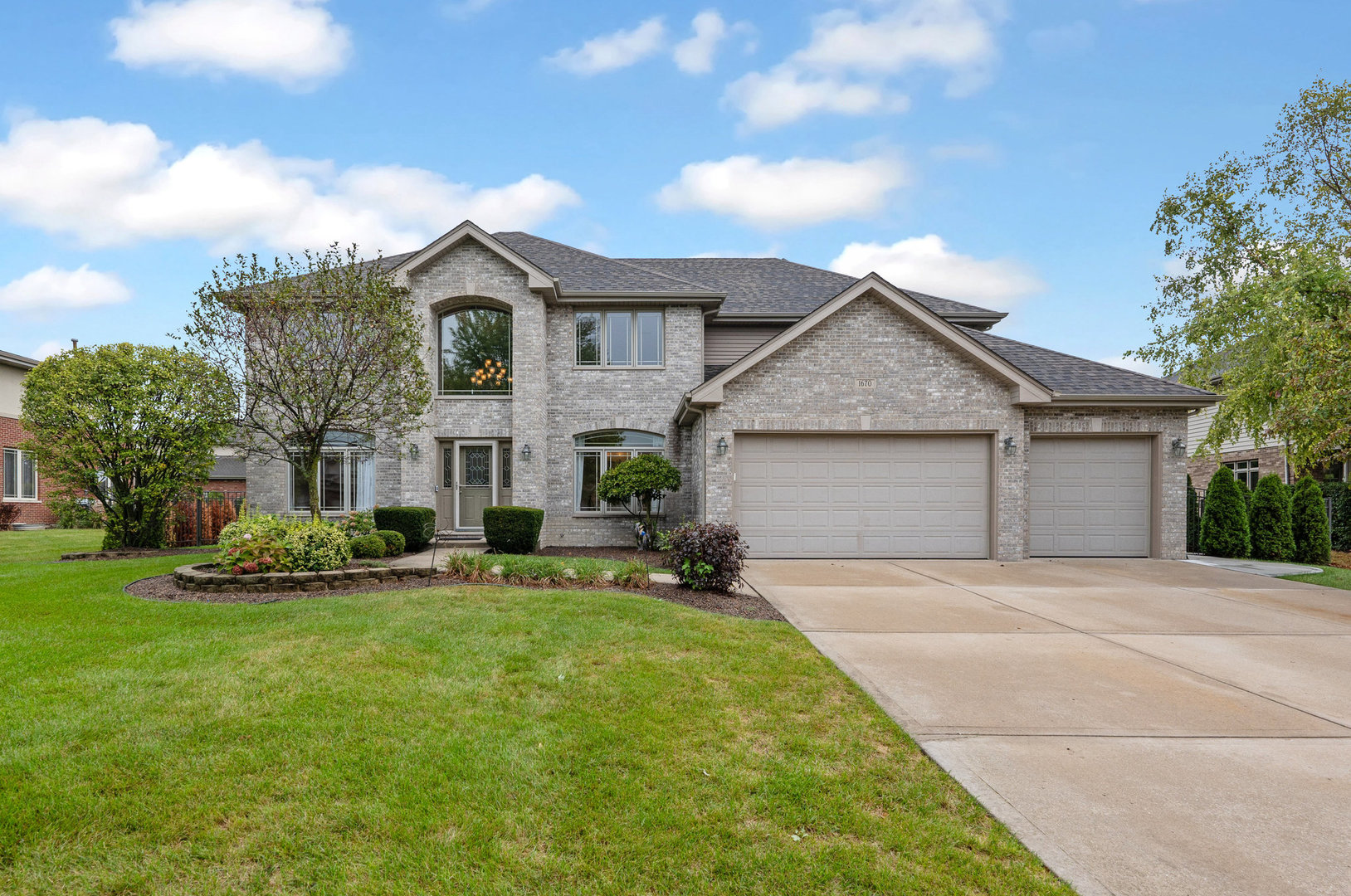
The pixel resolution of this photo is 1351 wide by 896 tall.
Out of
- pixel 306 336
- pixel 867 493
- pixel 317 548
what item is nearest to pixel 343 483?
pixel 306 336

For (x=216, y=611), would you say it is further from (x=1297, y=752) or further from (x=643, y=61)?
(x=643, y=61)

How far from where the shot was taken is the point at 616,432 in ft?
51.1

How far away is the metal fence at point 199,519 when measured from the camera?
47.3ft

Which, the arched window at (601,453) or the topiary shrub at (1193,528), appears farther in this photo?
the topiary shrub at (1193,528)

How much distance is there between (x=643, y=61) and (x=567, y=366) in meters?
6.64

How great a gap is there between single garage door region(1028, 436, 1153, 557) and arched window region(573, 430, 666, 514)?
320 inches

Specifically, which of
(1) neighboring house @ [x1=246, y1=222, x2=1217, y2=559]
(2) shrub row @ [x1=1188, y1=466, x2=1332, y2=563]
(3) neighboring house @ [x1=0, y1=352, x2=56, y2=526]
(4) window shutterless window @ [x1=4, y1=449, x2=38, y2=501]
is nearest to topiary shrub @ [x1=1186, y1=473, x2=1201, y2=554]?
(2) shrub row @ [x1=1188, y1=466, x2=1332, y2=563]

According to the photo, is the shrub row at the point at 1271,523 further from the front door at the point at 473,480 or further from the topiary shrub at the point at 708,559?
the front door at the point at 473,480

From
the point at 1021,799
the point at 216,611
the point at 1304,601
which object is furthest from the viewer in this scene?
the point at 1304,601

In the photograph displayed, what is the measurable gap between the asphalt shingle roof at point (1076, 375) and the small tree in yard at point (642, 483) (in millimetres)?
7003

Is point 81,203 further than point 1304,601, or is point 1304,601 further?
point 81,203

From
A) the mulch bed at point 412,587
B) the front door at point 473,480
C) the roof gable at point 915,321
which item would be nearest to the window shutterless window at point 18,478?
the front door at point 473,480

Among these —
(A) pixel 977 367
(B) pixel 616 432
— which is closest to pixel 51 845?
(B) pixel 616 432

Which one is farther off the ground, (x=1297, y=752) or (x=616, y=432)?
(x=616, y=432)
